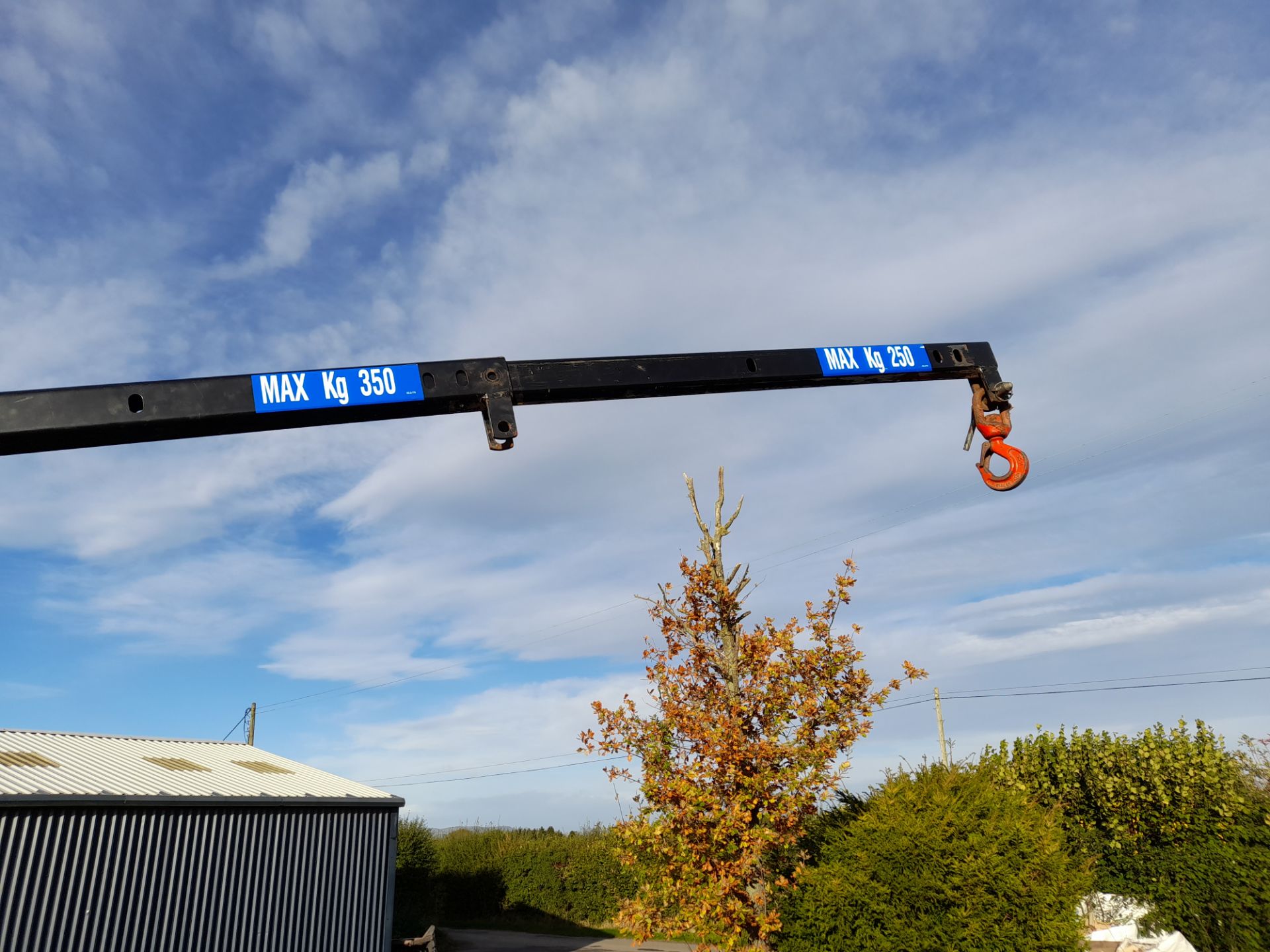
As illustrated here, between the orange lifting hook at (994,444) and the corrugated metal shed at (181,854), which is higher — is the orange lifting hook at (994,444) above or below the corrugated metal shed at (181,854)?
above

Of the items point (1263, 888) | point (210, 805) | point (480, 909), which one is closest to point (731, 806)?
point (210, 805)

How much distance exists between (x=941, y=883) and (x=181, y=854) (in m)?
13.5

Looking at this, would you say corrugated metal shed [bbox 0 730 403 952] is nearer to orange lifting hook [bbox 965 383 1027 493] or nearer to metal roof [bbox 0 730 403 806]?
metal roof [bbox 0 730 403 806]

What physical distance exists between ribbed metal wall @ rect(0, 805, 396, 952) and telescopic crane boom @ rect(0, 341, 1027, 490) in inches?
491

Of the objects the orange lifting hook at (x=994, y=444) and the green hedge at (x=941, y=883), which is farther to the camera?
the green hedge at (x=941, y=883)

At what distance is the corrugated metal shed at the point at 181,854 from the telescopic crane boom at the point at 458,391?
12.3 m

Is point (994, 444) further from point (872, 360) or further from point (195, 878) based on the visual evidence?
point (195, 878)

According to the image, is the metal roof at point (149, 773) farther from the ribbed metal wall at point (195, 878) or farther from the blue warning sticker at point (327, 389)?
the blue warning sticker at point (327, 389)

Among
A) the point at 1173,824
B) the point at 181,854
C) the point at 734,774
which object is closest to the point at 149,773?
the point at 181,854

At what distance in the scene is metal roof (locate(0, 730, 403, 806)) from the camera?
15.7 m

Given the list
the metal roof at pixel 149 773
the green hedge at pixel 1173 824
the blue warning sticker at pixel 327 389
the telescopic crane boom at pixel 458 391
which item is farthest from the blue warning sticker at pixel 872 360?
the metal roof at pixel 149 773

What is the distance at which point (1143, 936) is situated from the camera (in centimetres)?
1769

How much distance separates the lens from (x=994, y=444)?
7.02 m

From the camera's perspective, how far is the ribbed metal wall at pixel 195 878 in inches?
566
